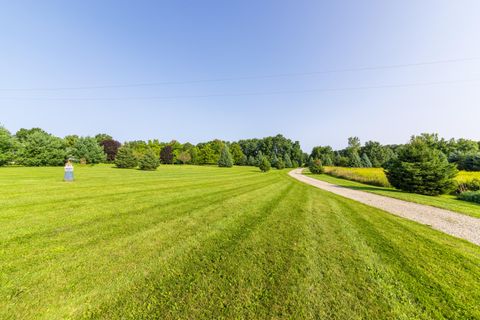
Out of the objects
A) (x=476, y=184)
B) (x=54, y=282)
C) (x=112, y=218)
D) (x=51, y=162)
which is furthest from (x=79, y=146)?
(x=476, y=184)

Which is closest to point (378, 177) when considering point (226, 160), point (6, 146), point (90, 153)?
point (226, 160)

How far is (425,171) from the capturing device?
1417 centimetres

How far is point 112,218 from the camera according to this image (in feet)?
18.9

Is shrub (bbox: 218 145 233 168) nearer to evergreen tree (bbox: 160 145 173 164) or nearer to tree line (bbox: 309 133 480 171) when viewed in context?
evergreen tree (bbox: 160 145 173 164)

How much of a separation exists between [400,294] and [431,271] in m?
1.38

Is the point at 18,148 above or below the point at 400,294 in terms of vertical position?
above

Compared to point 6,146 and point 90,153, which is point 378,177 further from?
point 6,146

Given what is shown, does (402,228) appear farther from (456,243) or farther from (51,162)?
(51,162)

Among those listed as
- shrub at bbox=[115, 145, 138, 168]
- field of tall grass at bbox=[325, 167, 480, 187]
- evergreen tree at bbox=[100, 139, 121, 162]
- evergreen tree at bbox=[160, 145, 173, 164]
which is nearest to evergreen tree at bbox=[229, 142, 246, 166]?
evergreen tree at bbox=[160, 145, 173, 164]

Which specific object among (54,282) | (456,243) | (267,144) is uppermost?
(267,144)

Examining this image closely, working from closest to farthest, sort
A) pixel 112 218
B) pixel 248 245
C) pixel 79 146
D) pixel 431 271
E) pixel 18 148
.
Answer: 1. pixel 431 271
2. pixel 248 245
3. pixel 112 218
4. pixel 18 148
5. pixel 79 146

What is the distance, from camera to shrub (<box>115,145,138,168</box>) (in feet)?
119

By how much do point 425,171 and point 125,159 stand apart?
1745 inches

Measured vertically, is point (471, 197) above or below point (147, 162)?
below
